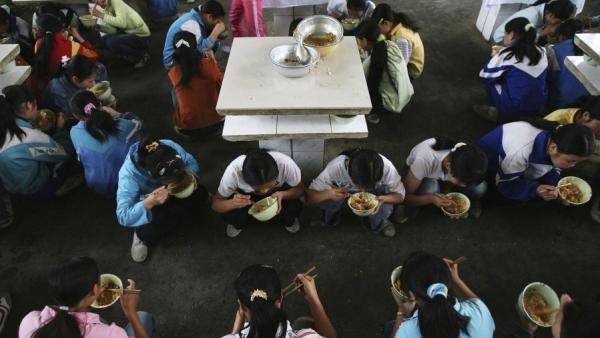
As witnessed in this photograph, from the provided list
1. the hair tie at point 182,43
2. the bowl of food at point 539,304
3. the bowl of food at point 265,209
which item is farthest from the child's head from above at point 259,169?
the bowl of food at point 539,304

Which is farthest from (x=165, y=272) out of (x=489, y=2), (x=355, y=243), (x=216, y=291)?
(x=489, y=2)

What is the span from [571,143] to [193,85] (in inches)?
123

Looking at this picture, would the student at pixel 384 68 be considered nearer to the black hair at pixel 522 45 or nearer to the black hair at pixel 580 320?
the black hair at pixel 522 45

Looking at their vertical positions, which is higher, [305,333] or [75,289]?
[75,289]

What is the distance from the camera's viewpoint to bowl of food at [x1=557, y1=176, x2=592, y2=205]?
9.72 feet

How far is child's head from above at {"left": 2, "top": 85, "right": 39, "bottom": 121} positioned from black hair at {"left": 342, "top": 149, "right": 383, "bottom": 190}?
275 cm

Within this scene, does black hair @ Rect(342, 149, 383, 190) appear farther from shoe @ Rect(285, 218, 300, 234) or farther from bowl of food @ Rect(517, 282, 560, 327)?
bowl of food @ Rect(517, 282, 560, 327)

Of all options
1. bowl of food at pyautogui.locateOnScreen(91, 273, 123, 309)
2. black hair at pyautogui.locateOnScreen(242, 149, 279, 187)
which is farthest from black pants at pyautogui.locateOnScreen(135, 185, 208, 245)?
black hair at pyautogui.locateOnScreen(242, 149, 279, 187)

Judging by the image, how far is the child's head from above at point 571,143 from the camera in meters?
2.61

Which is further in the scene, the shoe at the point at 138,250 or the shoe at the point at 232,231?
the shoe at the point at 232,231

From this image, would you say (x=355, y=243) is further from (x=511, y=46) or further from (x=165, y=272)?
(x=511, y=46)

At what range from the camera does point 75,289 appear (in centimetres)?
207

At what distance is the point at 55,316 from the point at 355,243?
2218 mm

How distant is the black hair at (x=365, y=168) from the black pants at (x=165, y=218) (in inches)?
56.8
